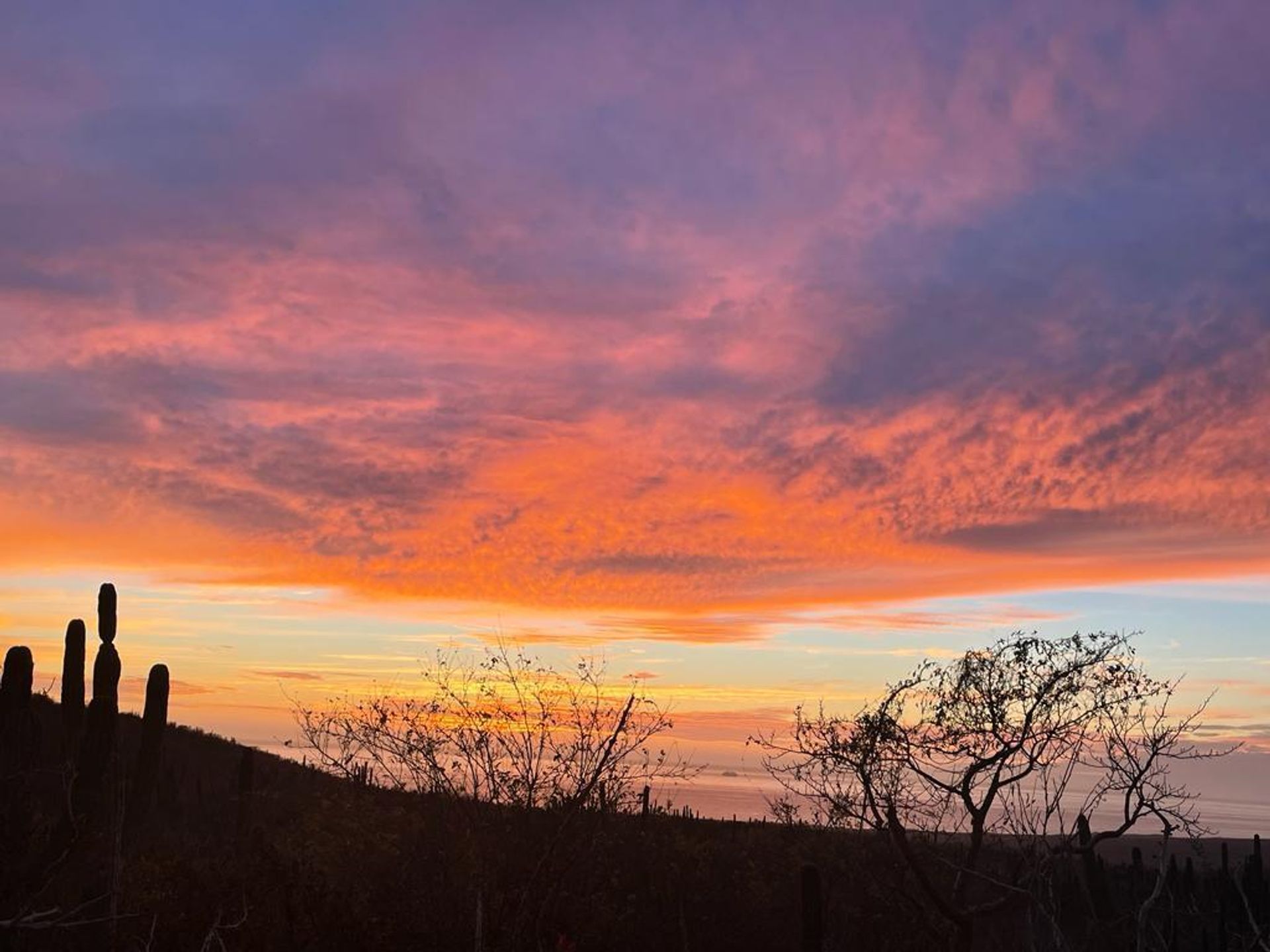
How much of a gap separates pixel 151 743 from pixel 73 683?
2.72 meters

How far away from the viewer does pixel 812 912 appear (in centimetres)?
2052

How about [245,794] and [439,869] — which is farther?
[245,794]

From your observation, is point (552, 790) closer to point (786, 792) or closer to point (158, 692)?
point (786, 792)

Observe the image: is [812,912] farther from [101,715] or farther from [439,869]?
[101,715]

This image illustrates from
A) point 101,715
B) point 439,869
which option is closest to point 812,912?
point 439,869

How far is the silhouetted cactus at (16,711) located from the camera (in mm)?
29969

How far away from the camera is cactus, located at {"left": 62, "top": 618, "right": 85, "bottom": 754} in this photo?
33.1 meters

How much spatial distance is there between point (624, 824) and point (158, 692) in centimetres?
1370

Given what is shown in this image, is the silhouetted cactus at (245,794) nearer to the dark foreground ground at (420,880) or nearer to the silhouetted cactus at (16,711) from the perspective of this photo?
the dark foreground ground at (420,880)

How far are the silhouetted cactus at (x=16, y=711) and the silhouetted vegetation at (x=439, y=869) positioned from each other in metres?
0.05

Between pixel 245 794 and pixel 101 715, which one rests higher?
pixel 101 715

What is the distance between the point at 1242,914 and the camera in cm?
3869

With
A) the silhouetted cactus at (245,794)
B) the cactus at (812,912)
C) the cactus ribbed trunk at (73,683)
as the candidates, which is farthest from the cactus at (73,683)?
the cactus at (812,912)

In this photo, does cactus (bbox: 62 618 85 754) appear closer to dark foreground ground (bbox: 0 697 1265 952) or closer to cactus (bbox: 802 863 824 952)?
dark foreground ground (bbox: 0 697 1265 952)
